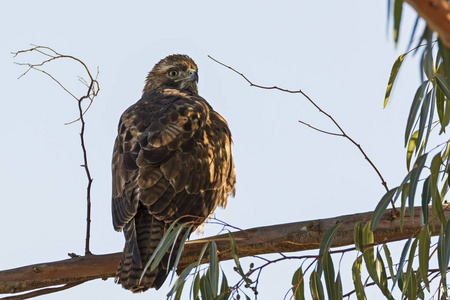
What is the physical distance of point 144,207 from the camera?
5156 mm

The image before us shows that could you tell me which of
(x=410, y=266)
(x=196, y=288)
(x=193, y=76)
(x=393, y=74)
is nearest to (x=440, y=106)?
(x=393, y=74)

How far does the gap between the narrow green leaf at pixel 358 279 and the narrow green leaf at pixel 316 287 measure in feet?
0.89

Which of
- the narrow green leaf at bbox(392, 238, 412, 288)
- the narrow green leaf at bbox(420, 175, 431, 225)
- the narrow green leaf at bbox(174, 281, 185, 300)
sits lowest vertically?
the narrow green leaf at bbox(392, 238, 412, 288)

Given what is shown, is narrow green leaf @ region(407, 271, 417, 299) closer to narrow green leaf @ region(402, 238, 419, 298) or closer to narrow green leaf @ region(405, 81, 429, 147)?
narrow green leaf @ region(402, 238, 419, 298)

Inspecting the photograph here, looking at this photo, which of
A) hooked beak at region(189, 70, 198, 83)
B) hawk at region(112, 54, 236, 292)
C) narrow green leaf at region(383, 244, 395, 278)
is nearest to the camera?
narrow green leaf at region(383, 244, 395, 278)

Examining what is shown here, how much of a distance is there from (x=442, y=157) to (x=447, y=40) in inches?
93.3

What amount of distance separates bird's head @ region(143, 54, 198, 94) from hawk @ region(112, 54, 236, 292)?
3.91 ft

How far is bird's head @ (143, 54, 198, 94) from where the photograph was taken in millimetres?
7668

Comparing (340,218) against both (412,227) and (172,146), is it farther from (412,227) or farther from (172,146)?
(172,146)

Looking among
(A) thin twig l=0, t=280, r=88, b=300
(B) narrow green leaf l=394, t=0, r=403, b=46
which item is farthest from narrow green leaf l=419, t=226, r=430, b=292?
(A) thin twig l=0, t=280, r=88, b=300

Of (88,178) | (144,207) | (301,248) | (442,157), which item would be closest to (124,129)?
(144,207)

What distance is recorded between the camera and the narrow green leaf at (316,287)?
149 inches

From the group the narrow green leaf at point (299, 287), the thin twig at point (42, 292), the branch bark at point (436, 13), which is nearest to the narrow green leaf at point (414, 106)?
the narrow green leaf at point (299, 287)

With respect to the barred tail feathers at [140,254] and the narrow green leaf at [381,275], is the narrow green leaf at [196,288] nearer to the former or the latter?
the barred tail feathers at [140,254]
